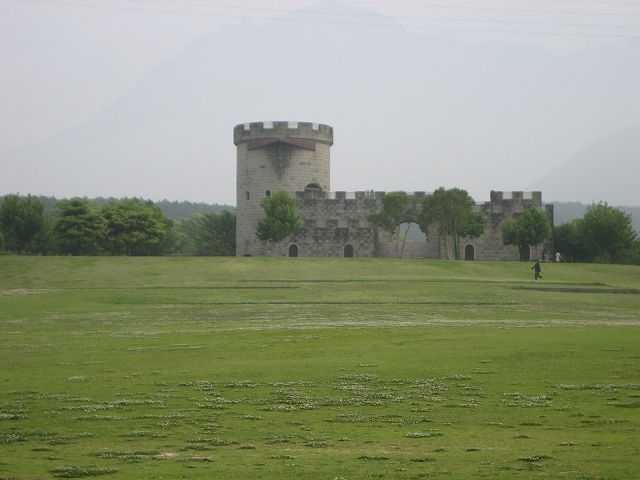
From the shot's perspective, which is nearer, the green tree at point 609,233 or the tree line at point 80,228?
the green tree at point 609,233

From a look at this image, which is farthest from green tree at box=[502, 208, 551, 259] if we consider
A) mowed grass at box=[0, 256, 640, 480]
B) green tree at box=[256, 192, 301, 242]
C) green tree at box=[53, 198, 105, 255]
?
mowed grass at box=[0, 256, 640, 480]

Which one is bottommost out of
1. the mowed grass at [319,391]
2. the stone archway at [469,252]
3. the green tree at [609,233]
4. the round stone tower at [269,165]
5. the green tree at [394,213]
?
the mowed grass at [319,391]

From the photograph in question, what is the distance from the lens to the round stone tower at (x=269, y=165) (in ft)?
282

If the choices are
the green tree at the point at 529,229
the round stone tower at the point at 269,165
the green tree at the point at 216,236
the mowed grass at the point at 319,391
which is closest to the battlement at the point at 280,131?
the round stone tower at the point at 269,165

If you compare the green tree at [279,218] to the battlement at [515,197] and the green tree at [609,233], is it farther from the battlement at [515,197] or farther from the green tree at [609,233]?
the green tree at [609,233]

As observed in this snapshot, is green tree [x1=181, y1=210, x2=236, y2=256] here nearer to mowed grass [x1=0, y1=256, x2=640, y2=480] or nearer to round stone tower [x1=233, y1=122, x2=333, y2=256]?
round stone tower [x1=233, y1=122, x2=333, y2=256]

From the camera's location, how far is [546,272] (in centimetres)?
5225

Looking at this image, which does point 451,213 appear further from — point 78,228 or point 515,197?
point 78,228

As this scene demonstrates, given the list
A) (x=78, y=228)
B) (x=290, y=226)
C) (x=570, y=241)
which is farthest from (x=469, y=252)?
(x=78, y=228)

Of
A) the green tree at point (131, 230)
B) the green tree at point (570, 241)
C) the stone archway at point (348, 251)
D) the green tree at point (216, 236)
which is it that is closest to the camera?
the green tree at point (131, 230)

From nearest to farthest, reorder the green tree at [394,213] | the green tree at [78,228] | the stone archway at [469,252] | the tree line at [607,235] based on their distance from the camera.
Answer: the tree line at [607,235] → the green tree at [78,228] → the green tree at [394,213] → the stone archway at [469,252]

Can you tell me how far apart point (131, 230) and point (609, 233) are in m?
35.1

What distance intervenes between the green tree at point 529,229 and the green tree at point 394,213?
317 inches

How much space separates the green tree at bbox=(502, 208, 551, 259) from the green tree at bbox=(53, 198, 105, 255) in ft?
102
